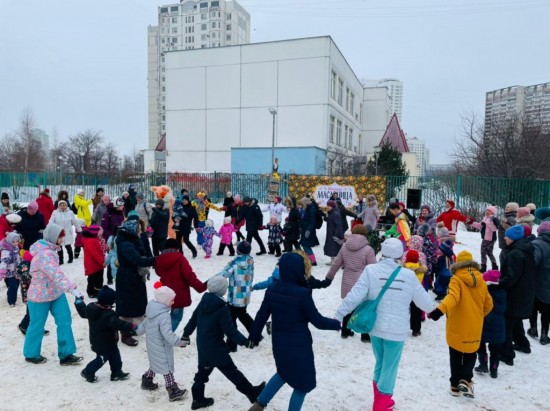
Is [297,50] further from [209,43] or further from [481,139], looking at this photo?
[209,43]

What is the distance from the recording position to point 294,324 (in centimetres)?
328

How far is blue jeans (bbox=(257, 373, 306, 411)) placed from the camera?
11.1 feet

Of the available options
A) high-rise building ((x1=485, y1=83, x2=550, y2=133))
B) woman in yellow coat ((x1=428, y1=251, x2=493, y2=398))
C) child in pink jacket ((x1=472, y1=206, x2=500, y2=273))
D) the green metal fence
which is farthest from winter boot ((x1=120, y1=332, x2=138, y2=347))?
high-rise building ((x1=485, y1=83, x2=550, y2=133))

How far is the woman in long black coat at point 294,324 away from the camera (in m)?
3.28

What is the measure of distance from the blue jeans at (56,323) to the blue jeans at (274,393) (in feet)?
8.64

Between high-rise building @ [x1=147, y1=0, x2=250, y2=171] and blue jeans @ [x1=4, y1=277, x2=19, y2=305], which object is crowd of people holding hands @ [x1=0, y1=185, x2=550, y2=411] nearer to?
blue jeans @ [x1=4, y1=277, x2=19, y2=305]

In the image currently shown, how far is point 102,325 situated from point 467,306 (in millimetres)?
3775

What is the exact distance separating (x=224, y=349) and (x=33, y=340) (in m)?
2.72

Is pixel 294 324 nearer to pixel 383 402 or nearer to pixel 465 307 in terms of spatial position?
pixel 383 402

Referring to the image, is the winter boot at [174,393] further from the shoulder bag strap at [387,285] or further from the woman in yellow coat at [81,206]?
the woman in yellow coat at [81,206]

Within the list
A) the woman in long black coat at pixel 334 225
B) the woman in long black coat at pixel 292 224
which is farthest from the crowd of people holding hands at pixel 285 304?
the woman in long black coat at pixel 292 224

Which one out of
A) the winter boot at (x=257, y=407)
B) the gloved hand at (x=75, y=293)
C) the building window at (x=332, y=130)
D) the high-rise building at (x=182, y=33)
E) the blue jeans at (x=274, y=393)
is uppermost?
the high-rise building at (x=182, y=33)

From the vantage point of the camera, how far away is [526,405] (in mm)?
4074

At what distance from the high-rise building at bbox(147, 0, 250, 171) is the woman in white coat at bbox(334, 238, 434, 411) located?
278 ft
